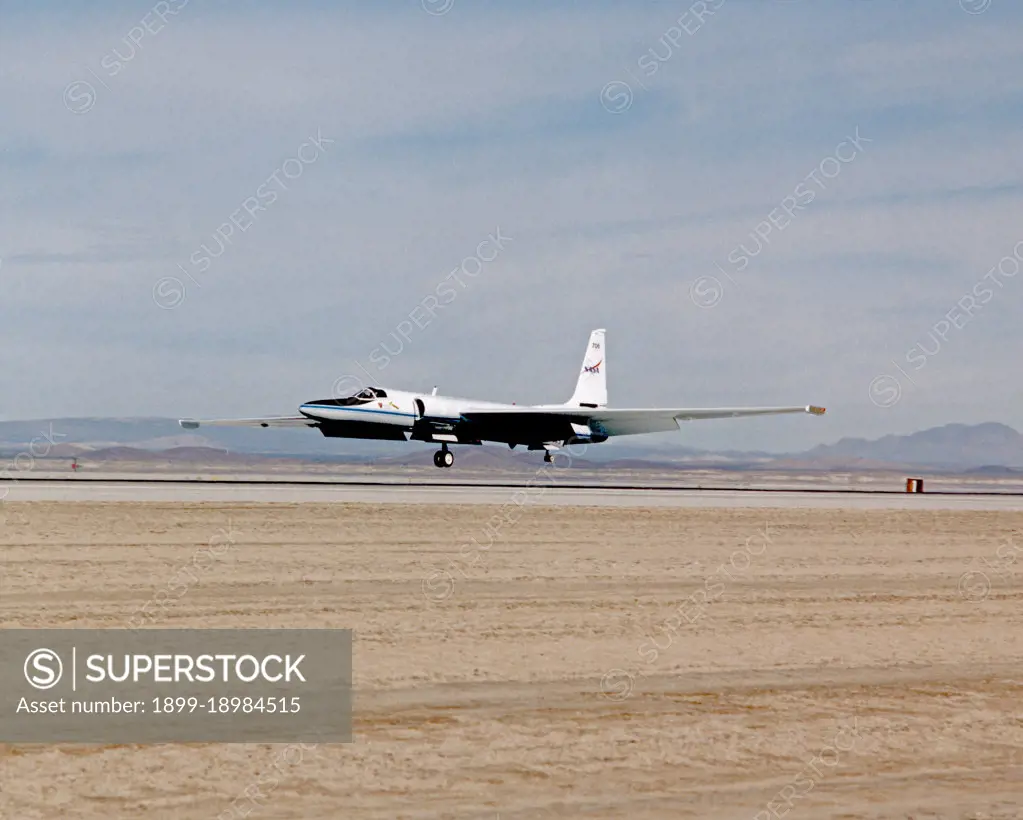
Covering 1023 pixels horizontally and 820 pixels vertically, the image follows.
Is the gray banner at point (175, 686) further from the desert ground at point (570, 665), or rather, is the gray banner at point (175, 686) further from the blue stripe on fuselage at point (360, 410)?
the blue stripe on fuselage at point (360, 410)

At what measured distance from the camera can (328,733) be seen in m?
11.3

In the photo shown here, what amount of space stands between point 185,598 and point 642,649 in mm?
6852

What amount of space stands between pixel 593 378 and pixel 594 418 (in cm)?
1096

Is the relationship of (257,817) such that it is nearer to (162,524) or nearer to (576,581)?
(576,581)

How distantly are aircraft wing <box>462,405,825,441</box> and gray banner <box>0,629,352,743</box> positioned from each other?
4237 centimetres

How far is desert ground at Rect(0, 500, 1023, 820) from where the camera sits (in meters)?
9.82

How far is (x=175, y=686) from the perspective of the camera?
12.8m

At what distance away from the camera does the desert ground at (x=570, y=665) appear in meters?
9.82

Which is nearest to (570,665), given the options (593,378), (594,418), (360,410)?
(360,410)

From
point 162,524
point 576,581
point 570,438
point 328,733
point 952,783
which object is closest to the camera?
point 952,783

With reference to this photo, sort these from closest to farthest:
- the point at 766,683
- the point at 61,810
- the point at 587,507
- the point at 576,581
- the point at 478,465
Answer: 1. the point at 61,810
2. the point at 766,683
3. the point at 576,581
4. the point at 587,507
5. the point at 478,465

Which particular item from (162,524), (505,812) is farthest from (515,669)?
(162,524)

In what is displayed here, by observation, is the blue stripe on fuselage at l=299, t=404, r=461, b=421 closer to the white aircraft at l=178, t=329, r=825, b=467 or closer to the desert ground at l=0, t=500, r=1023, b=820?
the white aircraft at l=178, t=329, r=825, b=467
